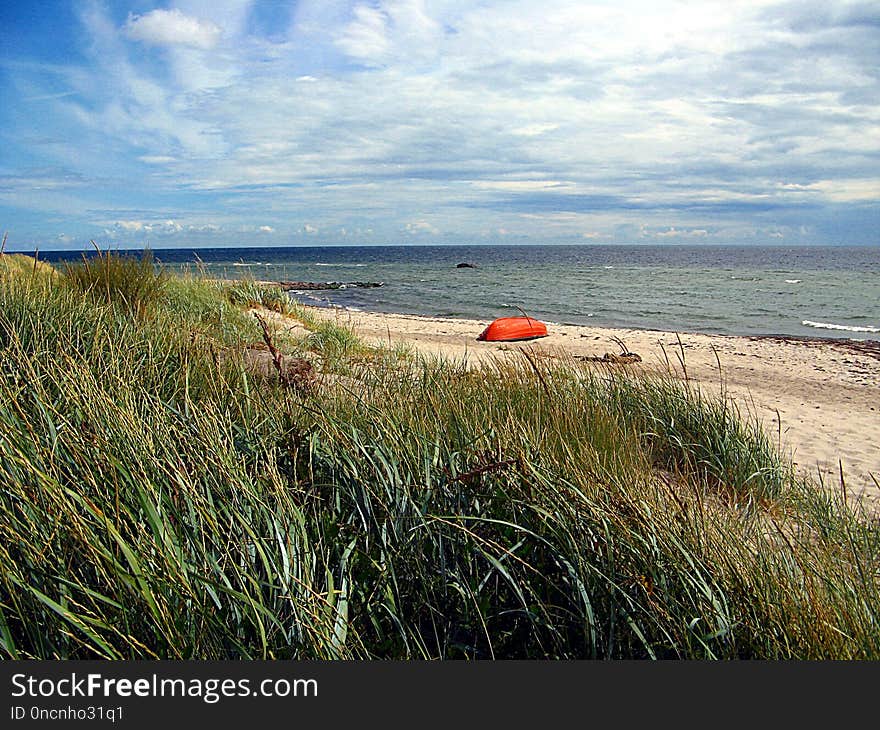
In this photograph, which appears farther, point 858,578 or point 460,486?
point 460,486

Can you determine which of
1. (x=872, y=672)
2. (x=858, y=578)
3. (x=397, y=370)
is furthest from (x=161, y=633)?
(x=397, y=370)

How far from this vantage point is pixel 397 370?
16.0ft

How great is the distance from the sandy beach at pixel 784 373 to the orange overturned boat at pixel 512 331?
0.39 metres

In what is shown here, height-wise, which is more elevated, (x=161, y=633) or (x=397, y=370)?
(x=397, y=370)

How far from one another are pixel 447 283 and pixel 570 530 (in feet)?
136

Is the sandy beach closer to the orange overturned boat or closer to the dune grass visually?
the orange overturned boat

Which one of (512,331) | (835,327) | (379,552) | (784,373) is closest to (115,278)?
(379,552)

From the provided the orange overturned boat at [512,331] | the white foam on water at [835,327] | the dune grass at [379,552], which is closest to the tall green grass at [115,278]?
the dune grass at [379,552]

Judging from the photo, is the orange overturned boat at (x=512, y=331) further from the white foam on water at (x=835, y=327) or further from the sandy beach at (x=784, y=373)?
the white foam on water at (x=835, y=327)

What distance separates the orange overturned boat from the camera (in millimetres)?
15914

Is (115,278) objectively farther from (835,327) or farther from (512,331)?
(835,327)

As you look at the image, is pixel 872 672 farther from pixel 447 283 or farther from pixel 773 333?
pixel 447 283

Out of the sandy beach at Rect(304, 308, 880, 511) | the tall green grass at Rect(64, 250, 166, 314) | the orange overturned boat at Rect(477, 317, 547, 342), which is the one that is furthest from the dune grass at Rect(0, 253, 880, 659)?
the orange overturned boat at Rect(477, 317, 547, 342)

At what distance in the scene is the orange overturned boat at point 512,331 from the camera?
15914 mm
